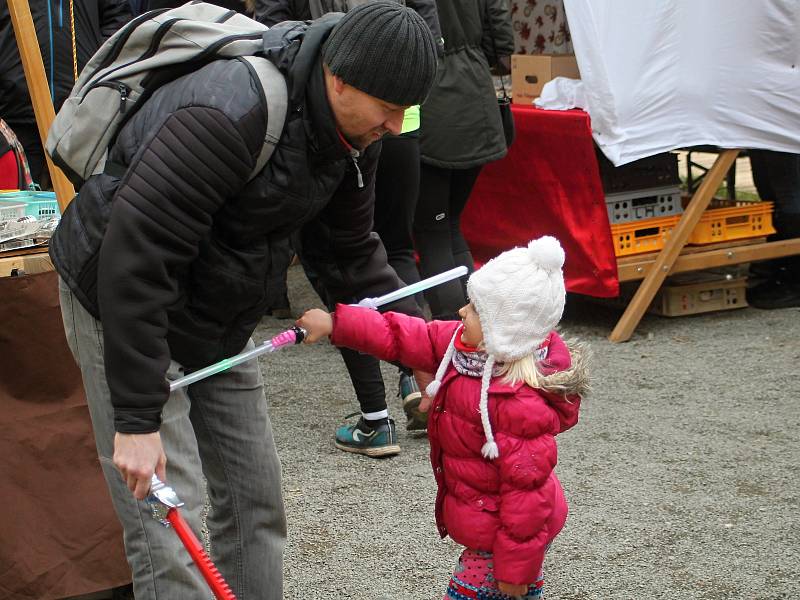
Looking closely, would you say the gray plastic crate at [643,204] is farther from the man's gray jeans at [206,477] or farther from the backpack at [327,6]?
the man's gray jeans at [206,477]

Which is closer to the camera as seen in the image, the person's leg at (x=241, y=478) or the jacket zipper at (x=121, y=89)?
the jacket zipper at (x=121, y=89)

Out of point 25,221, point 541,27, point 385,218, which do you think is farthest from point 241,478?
point 541,27

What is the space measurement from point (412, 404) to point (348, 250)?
166cm

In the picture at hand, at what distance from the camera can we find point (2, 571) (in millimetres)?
2678

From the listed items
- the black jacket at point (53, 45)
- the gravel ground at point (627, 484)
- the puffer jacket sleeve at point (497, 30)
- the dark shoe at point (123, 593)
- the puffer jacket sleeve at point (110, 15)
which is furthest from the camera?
the puffer jacket sleeve at point (497, 30)

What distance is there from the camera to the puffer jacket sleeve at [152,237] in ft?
5.82

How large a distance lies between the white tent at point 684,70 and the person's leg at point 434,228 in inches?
37.5

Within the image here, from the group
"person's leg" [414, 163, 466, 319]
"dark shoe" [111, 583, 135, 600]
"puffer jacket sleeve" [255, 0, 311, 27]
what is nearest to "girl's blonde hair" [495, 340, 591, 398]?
"dark shoe" [111, 583, 135, 600]

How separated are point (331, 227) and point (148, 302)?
681 mm

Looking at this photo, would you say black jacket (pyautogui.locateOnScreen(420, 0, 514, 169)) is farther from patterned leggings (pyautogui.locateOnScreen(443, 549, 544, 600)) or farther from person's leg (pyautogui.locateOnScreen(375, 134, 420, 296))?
patterned leggings (pyautogui.locateOnScreen(443, 549, 544, 600))

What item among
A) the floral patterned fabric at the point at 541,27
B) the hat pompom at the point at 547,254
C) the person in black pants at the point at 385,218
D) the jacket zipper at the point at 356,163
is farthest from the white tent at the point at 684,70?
the jacket zipper at the point at 356,163

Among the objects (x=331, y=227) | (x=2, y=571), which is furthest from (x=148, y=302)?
(x=2, y=571)

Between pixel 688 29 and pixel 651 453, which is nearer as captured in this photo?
pixel 651 453

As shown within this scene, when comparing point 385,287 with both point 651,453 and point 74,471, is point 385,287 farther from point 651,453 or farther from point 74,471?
point 651,453
